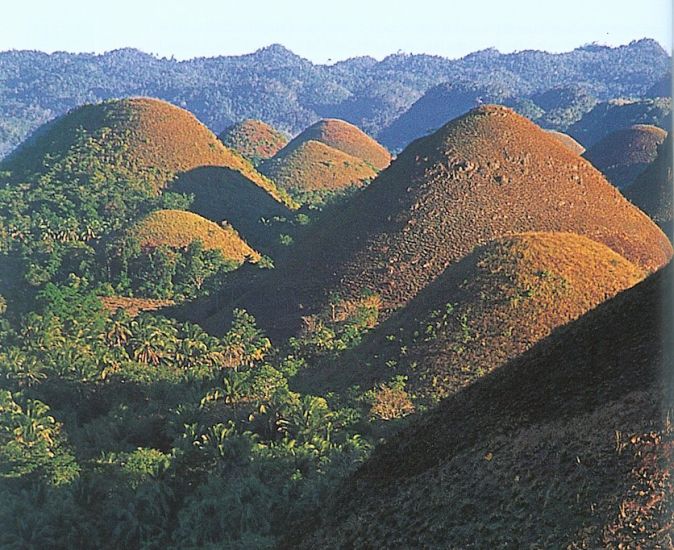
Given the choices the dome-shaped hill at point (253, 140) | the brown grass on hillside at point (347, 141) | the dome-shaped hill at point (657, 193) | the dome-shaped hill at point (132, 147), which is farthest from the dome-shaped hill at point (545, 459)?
the dome-shaped hill at point (253, 140)

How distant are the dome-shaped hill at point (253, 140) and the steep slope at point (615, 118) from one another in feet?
110

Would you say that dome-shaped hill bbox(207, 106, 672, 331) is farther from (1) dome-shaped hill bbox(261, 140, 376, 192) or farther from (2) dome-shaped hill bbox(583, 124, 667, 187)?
(1) dome-shaped hill bbox(261, 140, 376, 192)

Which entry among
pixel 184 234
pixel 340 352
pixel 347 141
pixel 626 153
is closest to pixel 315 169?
pixel 347 141

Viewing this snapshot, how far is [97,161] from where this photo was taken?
56031 millimetres

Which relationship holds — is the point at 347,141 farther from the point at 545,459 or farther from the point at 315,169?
the point at 545,459

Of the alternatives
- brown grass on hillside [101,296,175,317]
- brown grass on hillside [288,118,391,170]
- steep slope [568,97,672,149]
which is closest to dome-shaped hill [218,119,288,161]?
brown grass on hillside [288,118,391,170]

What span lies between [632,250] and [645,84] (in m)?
162

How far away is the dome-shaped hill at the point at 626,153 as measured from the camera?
67.1 m

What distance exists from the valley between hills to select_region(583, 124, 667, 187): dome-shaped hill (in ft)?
62.6

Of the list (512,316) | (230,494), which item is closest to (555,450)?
(230,494)

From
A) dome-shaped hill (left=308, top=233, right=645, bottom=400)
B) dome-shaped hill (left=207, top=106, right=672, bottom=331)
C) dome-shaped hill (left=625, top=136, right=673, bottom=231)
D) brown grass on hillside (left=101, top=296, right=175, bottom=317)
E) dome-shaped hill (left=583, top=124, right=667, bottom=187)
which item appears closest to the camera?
dome-shaped hill (left=308, top=233, right=645, bottom=400)

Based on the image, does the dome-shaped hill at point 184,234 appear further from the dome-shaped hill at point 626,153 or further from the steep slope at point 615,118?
the steep slope at point 615,118

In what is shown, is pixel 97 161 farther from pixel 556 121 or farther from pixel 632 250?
pixel 556 121

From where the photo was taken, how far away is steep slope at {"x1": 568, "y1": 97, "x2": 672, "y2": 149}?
94.3 metres
